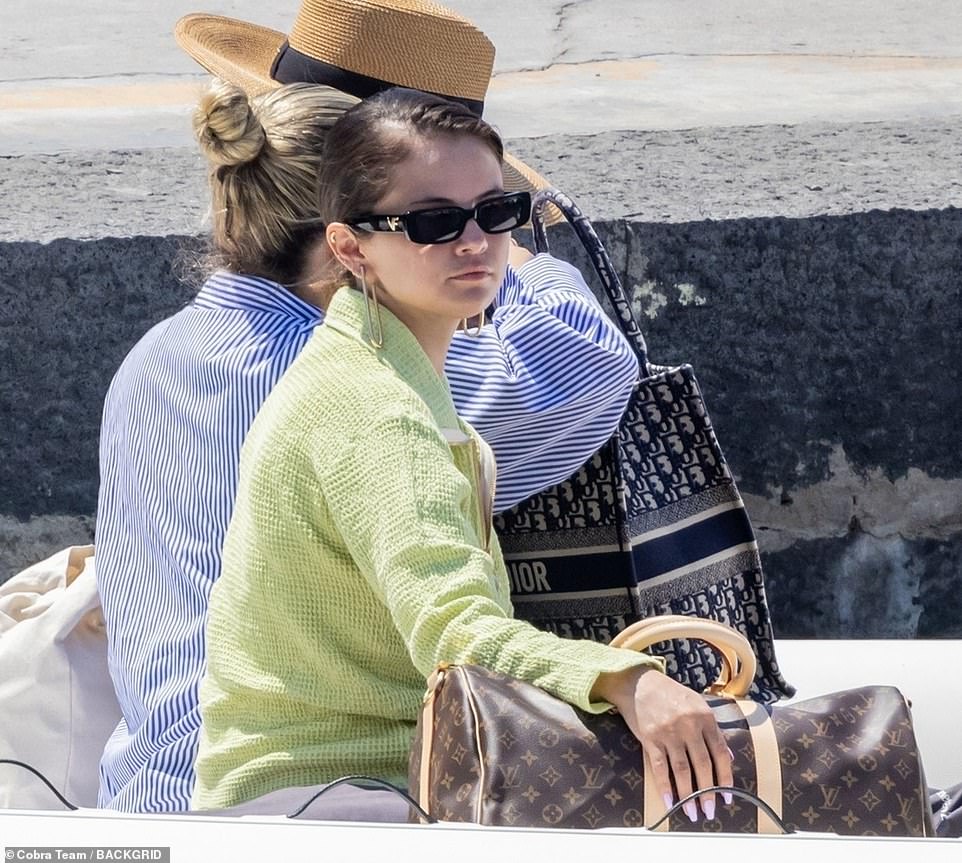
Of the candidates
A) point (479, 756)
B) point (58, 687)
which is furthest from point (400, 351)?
point (58, 687)

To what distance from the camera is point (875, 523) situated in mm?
3145

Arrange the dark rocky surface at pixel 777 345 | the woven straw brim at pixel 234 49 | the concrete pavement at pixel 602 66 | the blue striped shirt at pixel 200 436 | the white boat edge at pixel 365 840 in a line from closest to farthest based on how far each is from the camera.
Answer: the white boat edge at pixel 365 840 < the blue striped shirt at pixel 200 436 < the woven straw brim at pixel 234 49 < the dark rocky surface at pixel 777 345 < the concrete pavement at pixel 602 66

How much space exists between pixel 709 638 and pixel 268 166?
0.83m

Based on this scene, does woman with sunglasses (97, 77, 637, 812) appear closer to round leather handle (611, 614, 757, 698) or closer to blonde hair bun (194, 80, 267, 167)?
blonde hair bun (194, 80, 267, 167)

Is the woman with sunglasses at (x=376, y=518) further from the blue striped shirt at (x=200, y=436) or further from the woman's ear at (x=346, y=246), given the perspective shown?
the blue striped shirt at (x=200, y=436)

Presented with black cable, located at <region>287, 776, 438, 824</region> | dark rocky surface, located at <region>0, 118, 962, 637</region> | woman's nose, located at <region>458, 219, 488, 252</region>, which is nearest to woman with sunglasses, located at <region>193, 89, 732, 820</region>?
woman's nose, located at <region>458, 219, 488, 252</region>

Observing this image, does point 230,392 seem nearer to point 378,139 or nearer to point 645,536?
point 378,139

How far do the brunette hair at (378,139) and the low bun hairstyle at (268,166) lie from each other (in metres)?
0.19

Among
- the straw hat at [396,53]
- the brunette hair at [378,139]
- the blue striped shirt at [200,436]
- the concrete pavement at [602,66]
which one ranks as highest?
the brunette hair at [378,139]

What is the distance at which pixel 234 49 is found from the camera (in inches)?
116

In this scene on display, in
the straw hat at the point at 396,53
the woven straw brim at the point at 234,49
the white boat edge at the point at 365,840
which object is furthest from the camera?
the woven straw brim at the point at 234,49

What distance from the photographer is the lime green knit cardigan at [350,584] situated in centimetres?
156

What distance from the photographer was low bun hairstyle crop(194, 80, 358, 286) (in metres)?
2.08

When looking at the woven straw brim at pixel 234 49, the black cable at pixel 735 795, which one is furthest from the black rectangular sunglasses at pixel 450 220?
the woven straw brim at pixel 234 49
